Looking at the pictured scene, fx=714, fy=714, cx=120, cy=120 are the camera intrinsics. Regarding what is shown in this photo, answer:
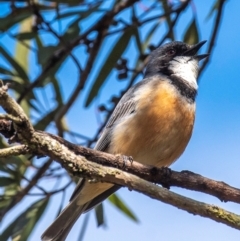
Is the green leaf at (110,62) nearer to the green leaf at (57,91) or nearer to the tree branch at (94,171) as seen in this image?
the green leaf at (57,91)

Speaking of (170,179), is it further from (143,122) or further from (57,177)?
(57,177)

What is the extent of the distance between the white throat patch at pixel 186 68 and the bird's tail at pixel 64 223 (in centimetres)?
124

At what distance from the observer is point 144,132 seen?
4.69 meters

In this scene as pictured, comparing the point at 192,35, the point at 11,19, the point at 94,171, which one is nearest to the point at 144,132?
the point at 11,19

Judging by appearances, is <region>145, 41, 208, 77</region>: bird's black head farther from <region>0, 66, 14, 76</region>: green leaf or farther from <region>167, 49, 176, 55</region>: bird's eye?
<region>0, 66, 14, 76</region>: green leaf

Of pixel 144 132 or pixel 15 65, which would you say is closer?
pixel 144 132

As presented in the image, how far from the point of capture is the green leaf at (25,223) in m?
5.09

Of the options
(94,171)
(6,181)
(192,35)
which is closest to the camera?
(94,171)

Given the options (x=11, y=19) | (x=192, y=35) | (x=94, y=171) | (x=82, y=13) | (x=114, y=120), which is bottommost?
(x=94, y=171)

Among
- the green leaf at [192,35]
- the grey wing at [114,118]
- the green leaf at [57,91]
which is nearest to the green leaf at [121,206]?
the green leaf at [57,91]

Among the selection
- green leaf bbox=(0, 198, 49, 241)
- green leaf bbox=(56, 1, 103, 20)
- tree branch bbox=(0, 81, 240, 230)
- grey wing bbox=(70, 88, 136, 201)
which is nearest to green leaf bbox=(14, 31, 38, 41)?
green leaf bbox=(56, 1, 103, 20)

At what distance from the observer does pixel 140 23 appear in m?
5.66

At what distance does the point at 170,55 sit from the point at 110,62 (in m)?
0.49

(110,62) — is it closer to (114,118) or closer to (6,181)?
(114,118)
